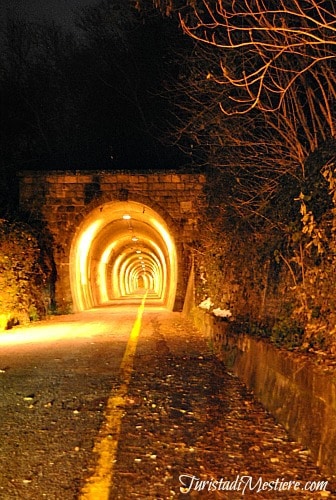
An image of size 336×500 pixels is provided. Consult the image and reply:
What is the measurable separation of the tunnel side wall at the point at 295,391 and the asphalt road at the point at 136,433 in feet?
0.47

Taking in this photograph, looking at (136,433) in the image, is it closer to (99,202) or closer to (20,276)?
(20,276)

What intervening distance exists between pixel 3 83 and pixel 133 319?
18.4 m

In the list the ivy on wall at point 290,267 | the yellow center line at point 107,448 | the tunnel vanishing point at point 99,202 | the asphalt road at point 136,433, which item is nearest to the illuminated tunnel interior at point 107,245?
the tunnel vanishing point at point 99,202

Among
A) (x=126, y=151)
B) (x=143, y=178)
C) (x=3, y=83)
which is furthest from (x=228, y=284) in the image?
(x=3, y=83)

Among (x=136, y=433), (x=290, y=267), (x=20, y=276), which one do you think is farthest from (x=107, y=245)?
(x=136, y=433)

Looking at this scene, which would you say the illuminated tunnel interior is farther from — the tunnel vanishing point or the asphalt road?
the asphalt road

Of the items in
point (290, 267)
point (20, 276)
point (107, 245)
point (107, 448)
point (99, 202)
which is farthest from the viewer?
point (107, 245)

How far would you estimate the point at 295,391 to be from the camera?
505 centimetres

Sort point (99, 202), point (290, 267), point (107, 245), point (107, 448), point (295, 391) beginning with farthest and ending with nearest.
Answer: point (107, 245) < point (99, 202) < point (290, 267) < point (295, 391) < point (107, 448)

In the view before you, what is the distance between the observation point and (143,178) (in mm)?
19344

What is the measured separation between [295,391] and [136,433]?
1.63m

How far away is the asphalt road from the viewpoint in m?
3.90

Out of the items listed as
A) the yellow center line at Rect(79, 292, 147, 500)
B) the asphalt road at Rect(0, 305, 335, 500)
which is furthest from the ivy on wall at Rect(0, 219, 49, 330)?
the yellow center line at Rect(79, 292, 147, 500)

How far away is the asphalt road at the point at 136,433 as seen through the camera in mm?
3898
